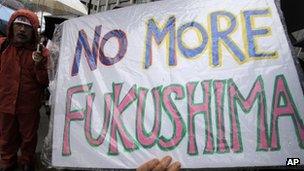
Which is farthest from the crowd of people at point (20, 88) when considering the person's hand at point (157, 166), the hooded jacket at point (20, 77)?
the person's hand at point (157, 166)

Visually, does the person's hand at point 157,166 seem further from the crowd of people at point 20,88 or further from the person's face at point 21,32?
the person's face at point 21,32

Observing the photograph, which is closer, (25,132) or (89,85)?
(89,85)

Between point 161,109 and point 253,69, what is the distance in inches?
21.8

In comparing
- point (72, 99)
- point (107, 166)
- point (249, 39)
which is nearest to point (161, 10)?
point (249, 39)

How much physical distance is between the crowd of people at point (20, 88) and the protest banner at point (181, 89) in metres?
1.10

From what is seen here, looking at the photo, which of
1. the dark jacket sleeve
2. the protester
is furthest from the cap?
the dark jacket sleeve

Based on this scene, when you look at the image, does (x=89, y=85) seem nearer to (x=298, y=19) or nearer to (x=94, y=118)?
(x=94, y=118)

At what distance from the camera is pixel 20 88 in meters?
4.05

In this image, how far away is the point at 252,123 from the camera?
2.33 meters

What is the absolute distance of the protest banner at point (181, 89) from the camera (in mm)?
2311

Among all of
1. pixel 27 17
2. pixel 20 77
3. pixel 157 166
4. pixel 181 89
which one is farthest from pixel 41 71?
pixel 157 166

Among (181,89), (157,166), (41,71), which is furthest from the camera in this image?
(41,71)

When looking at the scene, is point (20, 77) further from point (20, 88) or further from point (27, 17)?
point (27, 17)

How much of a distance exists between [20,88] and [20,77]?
0.32 feet
